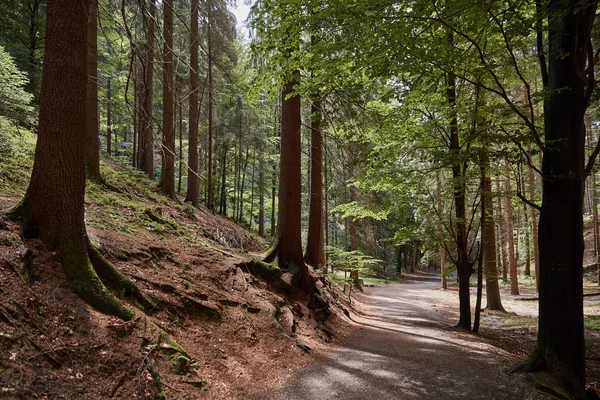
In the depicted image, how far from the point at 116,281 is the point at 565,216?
6610mm

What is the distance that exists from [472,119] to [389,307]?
1029cm

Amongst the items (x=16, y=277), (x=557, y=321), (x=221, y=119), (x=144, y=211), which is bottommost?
(x=557, y=321)

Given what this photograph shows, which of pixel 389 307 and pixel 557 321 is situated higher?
pixel 557 321

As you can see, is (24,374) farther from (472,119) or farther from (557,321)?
(472,119)

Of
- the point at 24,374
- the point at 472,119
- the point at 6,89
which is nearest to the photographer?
the point at 24,374

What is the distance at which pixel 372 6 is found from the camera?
4730mm

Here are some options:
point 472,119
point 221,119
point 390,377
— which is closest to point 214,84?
point 221,119

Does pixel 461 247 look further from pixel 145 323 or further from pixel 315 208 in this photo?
pixel 145 323

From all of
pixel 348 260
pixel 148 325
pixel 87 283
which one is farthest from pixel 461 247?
pixel 87 283

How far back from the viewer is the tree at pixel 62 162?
410 centimetres

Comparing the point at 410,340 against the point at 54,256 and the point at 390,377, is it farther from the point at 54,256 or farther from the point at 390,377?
the point at 54,256

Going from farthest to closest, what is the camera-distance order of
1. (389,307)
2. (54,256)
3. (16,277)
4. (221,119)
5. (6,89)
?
1. (221,119)
2. (389,307)
3. (6,89)
4. (54,256)
5. (16,277)

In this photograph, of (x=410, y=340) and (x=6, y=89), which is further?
(x=410, y=340)

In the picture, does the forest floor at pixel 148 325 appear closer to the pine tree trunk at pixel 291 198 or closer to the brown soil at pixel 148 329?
the brown soil at pixel 148 329
